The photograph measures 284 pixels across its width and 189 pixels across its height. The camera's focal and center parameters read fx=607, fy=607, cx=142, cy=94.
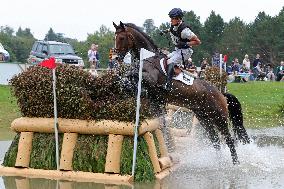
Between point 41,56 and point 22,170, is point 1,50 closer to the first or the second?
point 41,56

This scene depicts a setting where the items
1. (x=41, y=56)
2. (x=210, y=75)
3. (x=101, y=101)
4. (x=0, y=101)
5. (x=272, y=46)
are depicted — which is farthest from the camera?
(x=272, y=46)

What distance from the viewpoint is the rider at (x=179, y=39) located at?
10.1 m

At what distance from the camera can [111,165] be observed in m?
8.81

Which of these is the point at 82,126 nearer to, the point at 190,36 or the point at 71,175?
the point at 71,175

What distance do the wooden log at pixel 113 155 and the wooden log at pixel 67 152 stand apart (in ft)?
2.02

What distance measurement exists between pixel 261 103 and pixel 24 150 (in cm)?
1252

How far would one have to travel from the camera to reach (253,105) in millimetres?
19969

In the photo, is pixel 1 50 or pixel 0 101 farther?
pixel 1 50

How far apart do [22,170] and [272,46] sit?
6264 cm

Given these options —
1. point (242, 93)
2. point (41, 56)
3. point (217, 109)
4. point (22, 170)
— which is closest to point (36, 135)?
point (22, 170)

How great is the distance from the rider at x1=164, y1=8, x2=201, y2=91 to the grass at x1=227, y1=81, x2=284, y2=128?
7029mm

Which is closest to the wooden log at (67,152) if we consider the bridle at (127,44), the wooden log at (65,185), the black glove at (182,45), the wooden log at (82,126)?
the wooden log at (82,126)

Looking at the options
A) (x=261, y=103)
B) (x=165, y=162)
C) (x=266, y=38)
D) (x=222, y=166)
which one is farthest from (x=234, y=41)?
(x=165, y=162)

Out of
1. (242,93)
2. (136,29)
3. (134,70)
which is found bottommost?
(242,93)
